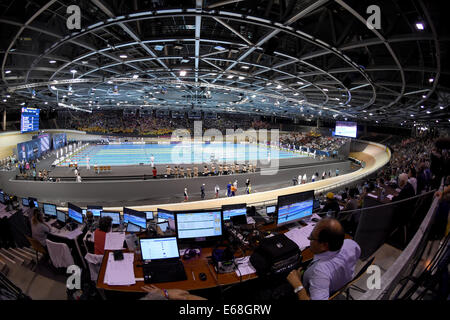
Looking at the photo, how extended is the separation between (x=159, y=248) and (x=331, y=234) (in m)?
2.32

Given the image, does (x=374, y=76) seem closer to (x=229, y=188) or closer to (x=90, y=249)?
(x=229, y=188)

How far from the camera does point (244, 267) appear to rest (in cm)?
289

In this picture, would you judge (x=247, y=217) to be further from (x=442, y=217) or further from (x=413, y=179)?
(x=413, y=179)

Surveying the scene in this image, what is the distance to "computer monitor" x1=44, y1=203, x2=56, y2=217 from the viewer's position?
7208 millimetres

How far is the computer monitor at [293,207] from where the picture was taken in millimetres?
4004

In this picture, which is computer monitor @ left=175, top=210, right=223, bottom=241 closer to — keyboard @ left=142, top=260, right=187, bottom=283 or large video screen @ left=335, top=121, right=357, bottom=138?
keyboard @ left=142, top=260, right=187, bottom=283

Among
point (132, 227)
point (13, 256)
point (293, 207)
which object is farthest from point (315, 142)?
point (13, 256)

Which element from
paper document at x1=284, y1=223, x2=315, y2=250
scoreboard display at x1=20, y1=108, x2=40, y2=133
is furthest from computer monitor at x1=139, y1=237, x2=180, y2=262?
scoreboard display at x1=20, y1=108, x2=40, y2=133

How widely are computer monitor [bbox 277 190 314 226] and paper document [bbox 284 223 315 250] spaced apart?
27 centimetres

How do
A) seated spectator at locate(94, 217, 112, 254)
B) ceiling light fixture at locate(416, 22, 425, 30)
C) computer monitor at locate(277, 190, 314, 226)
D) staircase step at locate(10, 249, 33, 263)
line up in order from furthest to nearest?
ceiling light fixture at locate(416, 22, 425, 30) < staircase step at locate(10, 249, 33, 263) < computer monitor at locate(277, 190, 314, 226) < seated spectator at locate(94, 217, 112, 254)

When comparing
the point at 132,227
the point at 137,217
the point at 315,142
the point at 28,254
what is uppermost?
the point at 315,142

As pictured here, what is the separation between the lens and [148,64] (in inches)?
544

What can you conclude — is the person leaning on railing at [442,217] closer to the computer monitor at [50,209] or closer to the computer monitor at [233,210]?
the computer monitor at [233,210]
